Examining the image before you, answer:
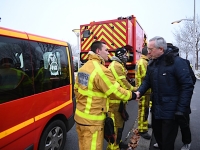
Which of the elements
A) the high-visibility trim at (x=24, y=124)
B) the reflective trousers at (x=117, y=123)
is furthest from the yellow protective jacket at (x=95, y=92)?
the reflective trousers at (x=117, y=123)

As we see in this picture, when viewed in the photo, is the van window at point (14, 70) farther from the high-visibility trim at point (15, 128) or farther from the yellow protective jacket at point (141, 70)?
the yellow protective jacket at point (141, 70)

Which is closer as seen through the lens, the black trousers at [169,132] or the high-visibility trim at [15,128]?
the high-visibility trim at [15,128]

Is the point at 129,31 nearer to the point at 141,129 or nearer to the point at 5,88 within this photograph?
the point at 141,129

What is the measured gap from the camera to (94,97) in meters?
2.09

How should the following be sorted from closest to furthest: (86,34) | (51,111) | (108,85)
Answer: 1. (108,85)
2. (51,111)
3. (86,34)

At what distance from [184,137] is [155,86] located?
128 centimetres

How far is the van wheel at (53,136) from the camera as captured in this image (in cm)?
274

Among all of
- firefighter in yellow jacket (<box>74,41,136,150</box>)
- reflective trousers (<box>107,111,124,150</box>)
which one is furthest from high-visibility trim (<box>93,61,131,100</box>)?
reflective trousers (<box>107,111,124,150</box>)

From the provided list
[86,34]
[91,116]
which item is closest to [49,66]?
[91,116]

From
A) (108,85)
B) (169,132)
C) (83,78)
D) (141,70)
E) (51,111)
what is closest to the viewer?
(108,85)

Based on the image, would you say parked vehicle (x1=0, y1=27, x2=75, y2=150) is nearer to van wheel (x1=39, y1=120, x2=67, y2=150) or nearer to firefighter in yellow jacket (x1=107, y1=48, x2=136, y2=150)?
van wheel (x1=39, y1=120, x2=67, y2=150)

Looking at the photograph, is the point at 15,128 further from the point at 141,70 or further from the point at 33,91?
the point at 141,70

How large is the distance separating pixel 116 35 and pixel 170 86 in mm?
4389

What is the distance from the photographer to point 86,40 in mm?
7047
